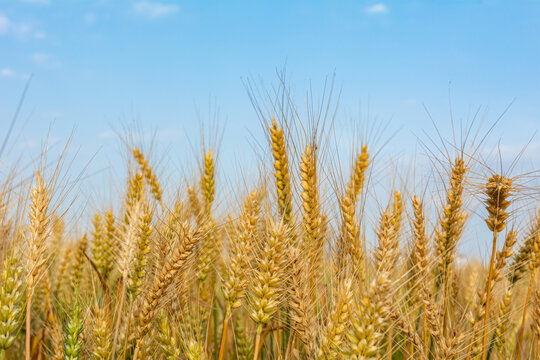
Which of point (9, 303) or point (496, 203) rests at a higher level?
point (496, 203)

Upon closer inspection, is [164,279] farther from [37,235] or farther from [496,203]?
[496,203]

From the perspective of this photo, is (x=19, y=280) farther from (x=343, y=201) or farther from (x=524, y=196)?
(x=524, y=196)

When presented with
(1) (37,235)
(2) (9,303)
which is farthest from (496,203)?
(2) (9,303)

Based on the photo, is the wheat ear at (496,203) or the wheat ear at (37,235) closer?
the wheat ear at (37,235)

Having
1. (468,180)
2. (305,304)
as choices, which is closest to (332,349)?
(305,304)

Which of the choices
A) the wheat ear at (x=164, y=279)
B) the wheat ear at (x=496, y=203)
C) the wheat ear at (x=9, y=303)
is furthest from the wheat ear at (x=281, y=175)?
the wheat ear at (x=9, y=303)

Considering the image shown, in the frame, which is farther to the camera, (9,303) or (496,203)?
(496,203)

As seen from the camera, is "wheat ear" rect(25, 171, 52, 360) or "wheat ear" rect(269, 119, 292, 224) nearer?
"wheat ear" rect(25, 171, 52, 360)

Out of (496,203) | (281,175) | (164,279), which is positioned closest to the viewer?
(164,279)

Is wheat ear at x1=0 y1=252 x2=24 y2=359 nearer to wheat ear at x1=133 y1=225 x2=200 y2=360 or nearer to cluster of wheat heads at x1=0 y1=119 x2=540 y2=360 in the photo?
cluster of wheat heads at x1=0 y1=119 x2=540 y2=360

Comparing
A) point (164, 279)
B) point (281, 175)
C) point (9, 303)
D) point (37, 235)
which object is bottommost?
point (9, 303)

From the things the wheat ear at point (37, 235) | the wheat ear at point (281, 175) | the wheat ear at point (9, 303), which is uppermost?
the wheat ear at point (281, 175)

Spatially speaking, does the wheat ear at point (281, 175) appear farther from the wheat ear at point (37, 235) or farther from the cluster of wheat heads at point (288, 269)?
the wheat ear at point (37, 235)

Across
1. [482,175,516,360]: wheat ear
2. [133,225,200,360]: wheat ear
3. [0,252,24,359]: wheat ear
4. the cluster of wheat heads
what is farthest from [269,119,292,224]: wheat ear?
[0,252,24,359]: wheat ear
